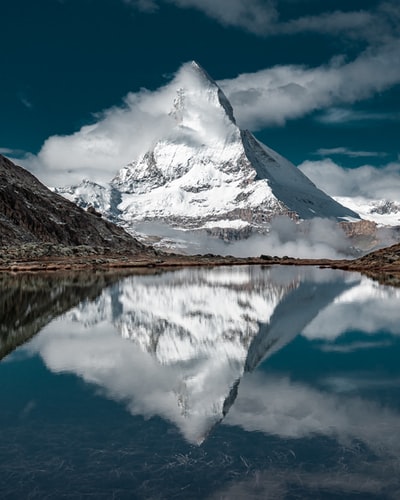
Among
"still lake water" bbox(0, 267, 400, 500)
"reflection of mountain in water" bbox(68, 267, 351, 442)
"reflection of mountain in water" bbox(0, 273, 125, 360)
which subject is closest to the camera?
"still lake water" bbox(0, 267, 400, 500)

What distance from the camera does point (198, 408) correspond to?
2778 cm

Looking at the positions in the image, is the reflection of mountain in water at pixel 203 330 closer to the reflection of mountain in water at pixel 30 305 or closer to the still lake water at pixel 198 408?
the still lake water at pixel 198 408

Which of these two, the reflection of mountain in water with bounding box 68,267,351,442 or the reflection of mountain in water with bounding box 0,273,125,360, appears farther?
the reflection of mountain in water with bounding box 0,273,125,360

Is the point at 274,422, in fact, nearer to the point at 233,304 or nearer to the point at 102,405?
the point at 102,405

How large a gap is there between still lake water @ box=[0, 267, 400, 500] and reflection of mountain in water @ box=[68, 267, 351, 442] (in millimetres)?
210

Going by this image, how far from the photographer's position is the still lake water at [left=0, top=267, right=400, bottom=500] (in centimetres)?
1936

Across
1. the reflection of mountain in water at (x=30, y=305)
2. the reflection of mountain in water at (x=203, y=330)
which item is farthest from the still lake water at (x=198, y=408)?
the reflection of mountain in water at (x=30, y=305)

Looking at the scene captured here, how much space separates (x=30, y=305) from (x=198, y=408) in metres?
48.2

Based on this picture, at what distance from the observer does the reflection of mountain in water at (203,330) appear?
3011cm

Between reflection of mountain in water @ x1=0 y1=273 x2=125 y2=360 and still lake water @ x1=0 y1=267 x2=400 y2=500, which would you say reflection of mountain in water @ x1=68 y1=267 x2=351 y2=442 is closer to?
still lake water @ x1=0 y1=267 x2=400 y2=500

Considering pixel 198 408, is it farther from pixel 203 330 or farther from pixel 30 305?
pixel 30 305

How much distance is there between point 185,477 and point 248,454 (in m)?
3.14

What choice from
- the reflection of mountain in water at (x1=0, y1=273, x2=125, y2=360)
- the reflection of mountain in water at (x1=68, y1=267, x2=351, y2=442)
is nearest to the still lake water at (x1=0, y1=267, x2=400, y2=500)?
the reflection of mountain in water at (x1=68, y1=267, x2=351, y2=442)

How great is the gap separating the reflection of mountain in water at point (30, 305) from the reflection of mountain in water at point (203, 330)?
3.53m
